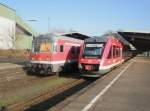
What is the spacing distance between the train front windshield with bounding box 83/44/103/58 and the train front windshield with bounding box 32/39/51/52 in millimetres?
2752

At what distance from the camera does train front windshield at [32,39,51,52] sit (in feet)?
79.7

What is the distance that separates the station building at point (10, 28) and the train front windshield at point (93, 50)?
42587mm

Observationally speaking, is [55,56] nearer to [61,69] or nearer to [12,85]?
[61,69]

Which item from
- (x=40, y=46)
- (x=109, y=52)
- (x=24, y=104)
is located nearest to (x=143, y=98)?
(x=24, y=104)

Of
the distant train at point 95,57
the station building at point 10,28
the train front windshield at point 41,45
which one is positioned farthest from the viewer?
the station building at point 10,28

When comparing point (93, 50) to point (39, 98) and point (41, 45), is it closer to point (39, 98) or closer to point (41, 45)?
point (41, 45)

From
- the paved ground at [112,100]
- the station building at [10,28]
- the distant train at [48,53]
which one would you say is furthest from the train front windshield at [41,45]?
the station building at [10,28]

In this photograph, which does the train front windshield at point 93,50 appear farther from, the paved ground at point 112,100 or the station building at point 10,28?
the station building at point 10,28

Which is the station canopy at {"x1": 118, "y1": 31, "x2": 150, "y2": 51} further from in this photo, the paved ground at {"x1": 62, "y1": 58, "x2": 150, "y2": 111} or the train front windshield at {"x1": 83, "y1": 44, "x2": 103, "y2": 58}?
the paved ground at {"x1": 62, "y1": 58, "x2": 150, "y2": 111}

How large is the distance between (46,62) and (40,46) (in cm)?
140

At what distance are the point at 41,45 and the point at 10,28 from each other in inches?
1732

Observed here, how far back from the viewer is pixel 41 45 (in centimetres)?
2472

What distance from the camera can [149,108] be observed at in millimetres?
10547

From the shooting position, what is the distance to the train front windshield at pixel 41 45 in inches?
956
